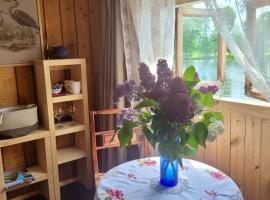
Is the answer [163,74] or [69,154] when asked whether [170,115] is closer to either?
[163,74]

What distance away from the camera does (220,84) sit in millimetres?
1843

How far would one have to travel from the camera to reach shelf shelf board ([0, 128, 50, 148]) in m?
1.84

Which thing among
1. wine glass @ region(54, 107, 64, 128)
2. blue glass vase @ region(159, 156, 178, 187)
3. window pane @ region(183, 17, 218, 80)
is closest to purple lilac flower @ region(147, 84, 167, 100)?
blue glass vase @ region(159, 156, 178, 187)

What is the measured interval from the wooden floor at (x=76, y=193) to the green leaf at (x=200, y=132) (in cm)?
161

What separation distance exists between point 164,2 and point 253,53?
75 centimetres

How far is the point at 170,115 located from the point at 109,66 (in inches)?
51.7

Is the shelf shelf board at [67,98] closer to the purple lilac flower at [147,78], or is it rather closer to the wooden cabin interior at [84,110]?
the wooden cabin interior at [84,110]

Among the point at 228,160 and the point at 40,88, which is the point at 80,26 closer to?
the point at 40,88

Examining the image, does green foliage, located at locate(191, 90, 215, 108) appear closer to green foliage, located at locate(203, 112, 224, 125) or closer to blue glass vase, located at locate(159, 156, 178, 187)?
green foliage, located at locate(203, 112, 224, 125)

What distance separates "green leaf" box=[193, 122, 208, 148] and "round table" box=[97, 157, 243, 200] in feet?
0.94

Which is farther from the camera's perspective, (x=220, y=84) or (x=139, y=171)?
(x=220, y=84)

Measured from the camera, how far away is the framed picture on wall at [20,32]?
1.97m

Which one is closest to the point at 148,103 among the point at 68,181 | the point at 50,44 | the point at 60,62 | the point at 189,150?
the point at 189,150

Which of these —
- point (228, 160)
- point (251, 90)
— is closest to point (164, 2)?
point (251, 90)
